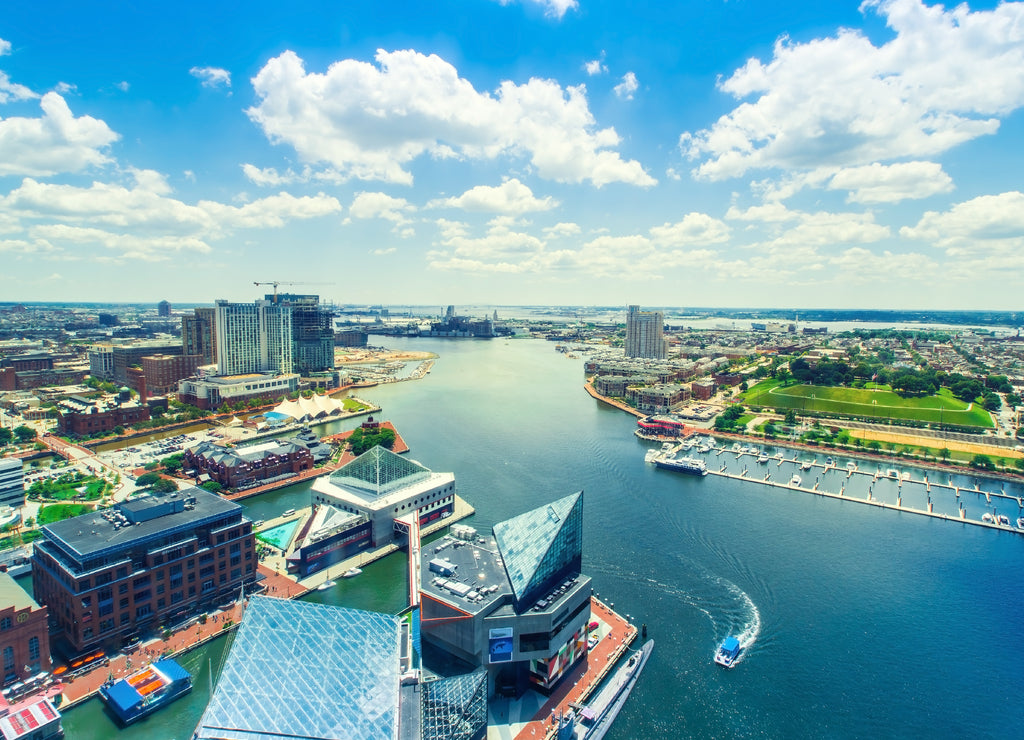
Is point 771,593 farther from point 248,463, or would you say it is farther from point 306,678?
point 248,463

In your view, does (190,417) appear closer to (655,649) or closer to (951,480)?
(655,649)

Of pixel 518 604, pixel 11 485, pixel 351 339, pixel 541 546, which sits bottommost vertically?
pixel 11 485

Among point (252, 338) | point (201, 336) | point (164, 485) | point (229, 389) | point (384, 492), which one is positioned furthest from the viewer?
point (201, 336)

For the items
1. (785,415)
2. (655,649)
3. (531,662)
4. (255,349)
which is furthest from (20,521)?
(785,415)

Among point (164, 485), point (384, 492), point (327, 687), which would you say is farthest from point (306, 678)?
point (164, 485)

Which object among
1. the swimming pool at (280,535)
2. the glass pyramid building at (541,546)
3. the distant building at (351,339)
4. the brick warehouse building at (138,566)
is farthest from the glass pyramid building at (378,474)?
the distant building at (351,339)

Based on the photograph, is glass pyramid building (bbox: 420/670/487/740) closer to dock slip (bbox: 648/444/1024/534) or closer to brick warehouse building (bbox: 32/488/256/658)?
brick warehouse building (bbox: 32/488/256/658)

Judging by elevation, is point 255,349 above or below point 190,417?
above
